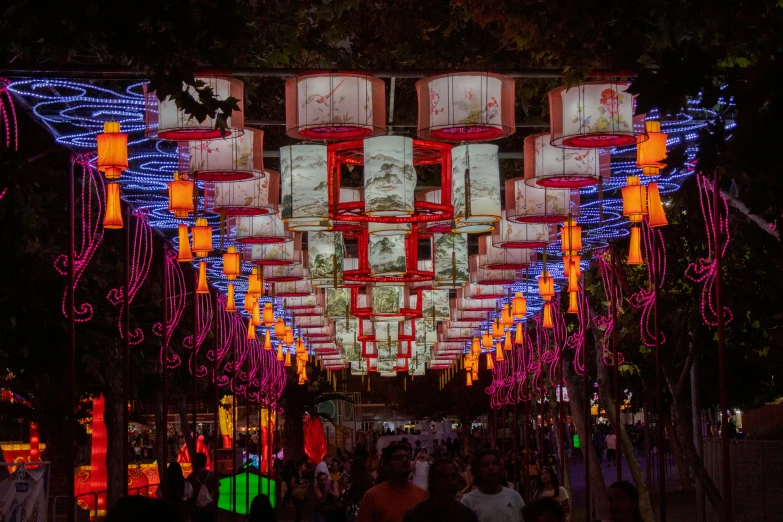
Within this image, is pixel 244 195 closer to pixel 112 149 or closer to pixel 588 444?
pixel 112 149

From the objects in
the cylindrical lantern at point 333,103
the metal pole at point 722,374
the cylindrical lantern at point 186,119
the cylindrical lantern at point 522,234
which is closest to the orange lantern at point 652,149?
the metal pole at point 722,374

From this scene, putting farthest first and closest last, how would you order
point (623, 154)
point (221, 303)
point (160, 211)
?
1. point (221, 303)
2. point (160, 211)
3. point (623, 154)

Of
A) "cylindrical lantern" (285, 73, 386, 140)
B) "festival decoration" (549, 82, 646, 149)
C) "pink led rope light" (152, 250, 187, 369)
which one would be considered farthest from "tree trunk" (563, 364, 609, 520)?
"cylindrical lantern" (285, 73, 386, 140)

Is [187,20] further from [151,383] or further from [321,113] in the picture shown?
[151,383]

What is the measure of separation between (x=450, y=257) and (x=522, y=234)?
1.69m

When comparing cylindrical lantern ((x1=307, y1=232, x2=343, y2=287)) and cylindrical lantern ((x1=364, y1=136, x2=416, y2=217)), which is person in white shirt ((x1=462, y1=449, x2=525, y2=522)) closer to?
cylindrical lantern ((x1=364, y1=136, x2=416, y2=217))

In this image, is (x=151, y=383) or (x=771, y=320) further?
(x=151, y=383)

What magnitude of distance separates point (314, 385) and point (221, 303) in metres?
24.8

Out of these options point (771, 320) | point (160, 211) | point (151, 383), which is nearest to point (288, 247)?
point (160, 211)

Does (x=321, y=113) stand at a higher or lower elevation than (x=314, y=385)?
higher

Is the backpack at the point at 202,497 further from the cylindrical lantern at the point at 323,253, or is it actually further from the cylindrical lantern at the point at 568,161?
the cylindrical lantern at the point at 568,161

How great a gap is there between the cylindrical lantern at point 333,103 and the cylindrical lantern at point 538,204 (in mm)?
2973

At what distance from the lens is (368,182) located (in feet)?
39.4

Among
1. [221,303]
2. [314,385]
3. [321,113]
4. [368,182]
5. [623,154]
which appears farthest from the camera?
[314,385]
